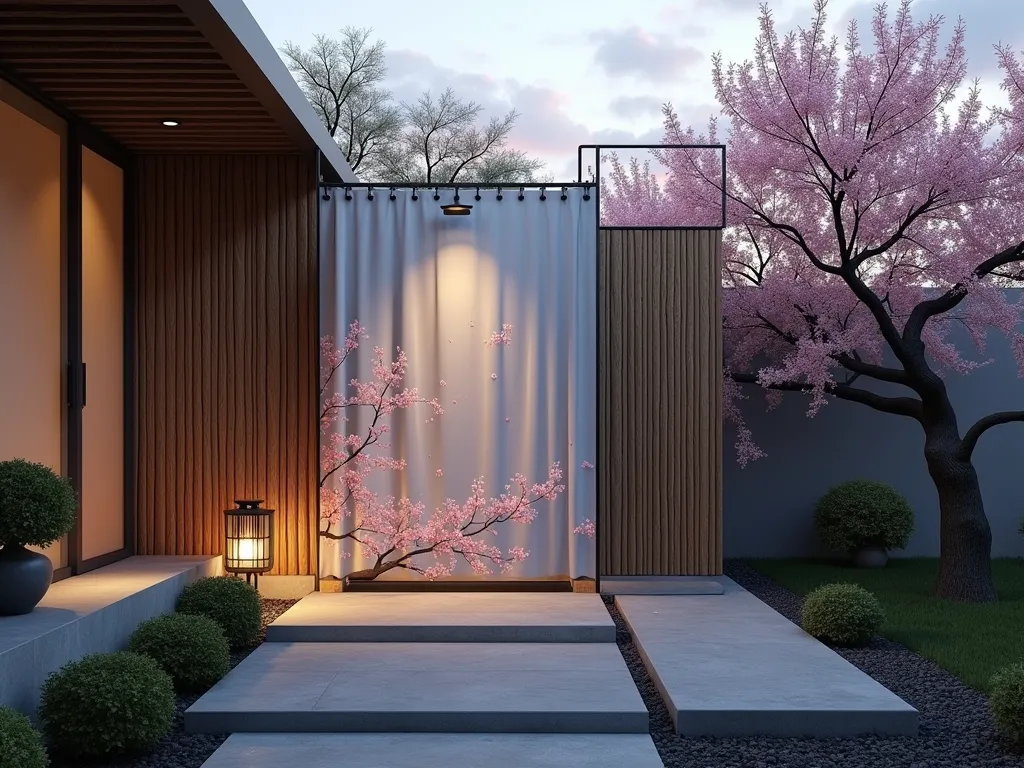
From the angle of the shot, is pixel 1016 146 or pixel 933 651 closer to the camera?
pixel 933 651

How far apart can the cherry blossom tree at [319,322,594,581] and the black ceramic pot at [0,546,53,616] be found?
224 centimetres

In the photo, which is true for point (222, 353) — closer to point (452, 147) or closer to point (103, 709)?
point (103, 709)

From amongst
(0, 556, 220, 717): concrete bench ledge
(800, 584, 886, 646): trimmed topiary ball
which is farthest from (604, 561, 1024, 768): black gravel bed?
(0, 556, 220, 717): concrete bench ledge

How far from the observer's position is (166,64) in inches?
194

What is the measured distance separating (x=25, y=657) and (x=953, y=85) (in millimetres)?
6451

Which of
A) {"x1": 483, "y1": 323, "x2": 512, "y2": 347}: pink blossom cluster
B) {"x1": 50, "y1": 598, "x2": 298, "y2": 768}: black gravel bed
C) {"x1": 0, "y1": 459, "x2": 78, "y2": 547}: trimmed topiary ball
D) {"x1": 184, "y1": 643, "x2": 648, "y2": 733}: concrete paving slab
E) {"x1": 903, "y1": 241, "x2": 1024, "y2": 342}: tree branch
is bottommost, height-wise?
{"x1": 50, "y1": 598, "x2": 298, "y2": 768}: black gravel bed

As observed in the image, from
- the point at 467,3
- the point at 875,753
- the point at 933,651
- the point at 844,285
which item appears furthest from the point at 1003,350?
the point at 467,3

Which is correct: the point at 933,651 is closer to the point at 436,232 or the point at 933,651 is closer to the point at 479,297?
the point at 479,297

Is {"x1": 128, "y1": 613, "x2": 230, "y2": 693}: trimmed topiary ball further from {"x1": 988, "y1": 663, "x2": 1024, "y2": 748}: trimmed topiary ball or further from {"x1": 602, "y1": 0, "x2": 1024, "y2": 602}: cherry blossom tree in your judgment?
{"x1": 602, "y1": 0, "x2": 1024, "y2": 602}: cherry blossom tree

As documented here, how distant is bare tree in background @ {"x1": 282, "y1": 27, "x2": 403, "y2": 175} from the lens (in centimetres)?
1681

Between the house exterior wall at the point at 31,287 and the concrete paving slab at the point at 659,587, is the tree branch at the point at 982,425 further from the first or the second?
the house exterior wall at the point at 31,287

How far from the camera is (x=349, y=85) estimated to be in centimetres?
1697

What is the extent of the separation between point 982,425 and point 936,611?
128 cm

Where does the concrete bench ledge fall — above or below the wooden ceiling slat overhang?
below
